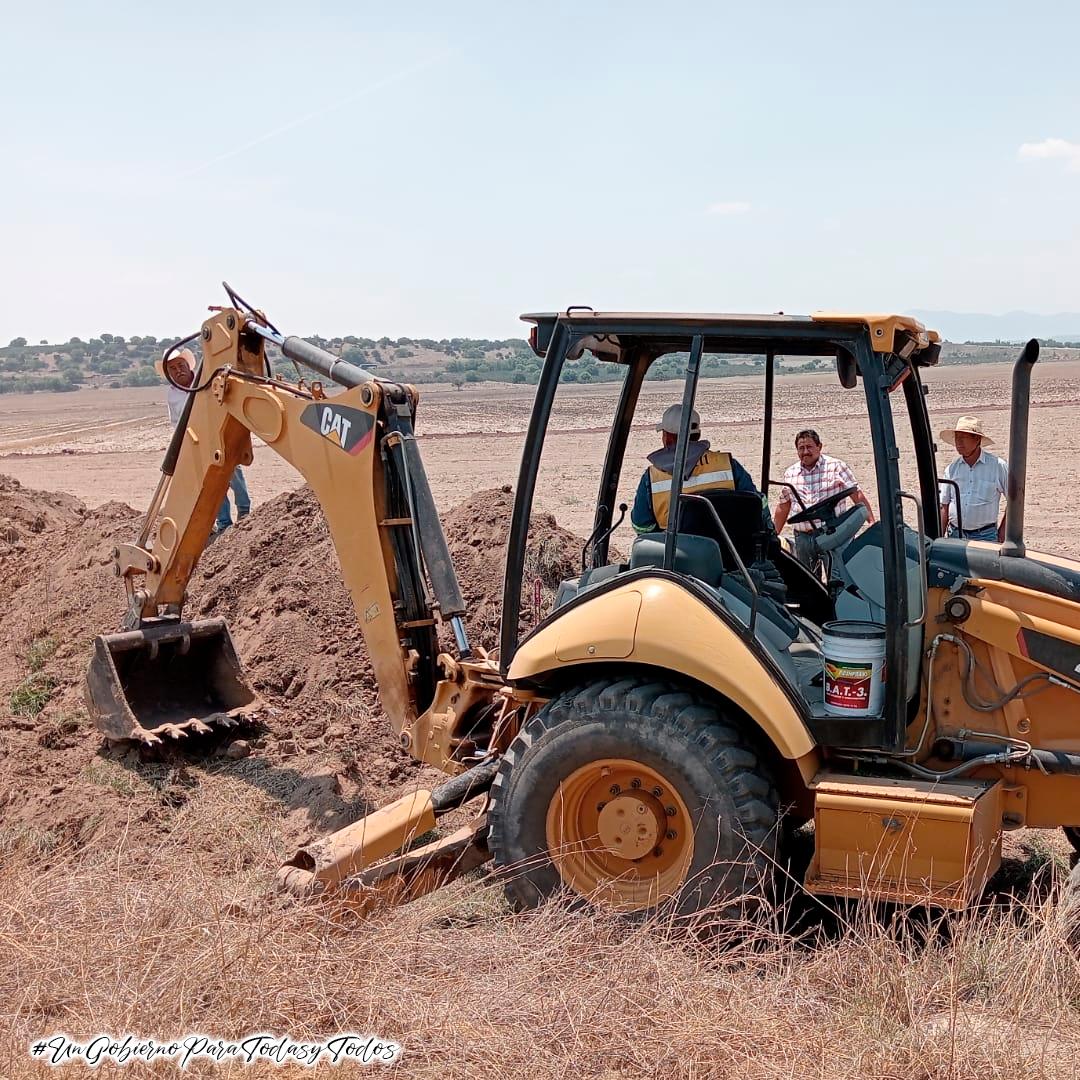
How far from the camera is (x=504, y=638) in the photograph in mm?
5426

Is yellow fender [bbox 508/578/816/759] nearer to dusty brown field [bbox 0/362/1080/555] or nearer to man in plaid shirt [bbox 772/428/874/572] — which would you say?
dusty brown field [bbox 0/362/1080/555]

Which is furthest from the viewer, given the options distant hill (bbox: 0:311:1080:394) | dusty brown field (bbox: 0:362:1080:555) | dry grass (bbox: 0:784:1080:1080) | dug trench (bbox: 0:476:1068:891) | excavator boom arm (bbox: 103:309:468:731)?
distant hill (bbox: 0:311:1080:394)

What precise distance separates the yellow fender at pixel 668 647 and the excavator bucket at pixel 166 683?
127 inches

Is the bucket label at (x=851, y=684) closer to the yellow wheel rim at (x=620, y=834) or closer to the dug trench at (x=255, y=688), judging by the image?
the yellow wheel rim at (x=620, y=834)

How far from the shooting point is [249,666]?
8891mm

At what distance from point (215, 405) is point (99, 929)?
3230mm

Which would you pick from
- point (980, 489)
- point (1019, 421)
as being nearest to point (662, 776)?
point (1019, 421)

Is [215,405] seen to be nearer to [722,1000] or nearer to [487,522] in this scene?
[487,522]

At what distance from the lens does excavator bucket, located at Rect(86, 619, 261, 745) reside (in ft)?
24.4

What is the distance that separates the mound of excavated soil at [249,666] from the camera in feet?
23.1

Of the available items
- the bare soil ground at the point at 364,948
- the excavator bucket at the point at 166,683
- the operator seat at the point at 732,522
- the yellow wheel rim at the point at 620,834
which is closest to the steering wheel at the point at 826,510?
the operator seat at the point at 732,522

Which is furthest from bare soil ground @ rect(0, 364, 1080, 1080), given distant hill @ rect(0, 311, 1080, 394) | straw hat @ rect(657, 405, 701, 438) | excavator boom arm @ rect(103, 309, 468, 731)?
distant hill @ rect(0, 311, 1080, 394)

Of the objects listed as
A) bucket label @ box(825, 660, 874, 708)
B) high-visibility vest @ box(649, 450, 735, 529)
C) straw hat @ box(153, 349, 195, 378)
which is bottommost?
bucket label @ box(825, 660, 874, 708)

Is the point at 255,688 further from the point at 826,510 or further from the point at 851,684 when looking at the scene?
the point at 851,684
